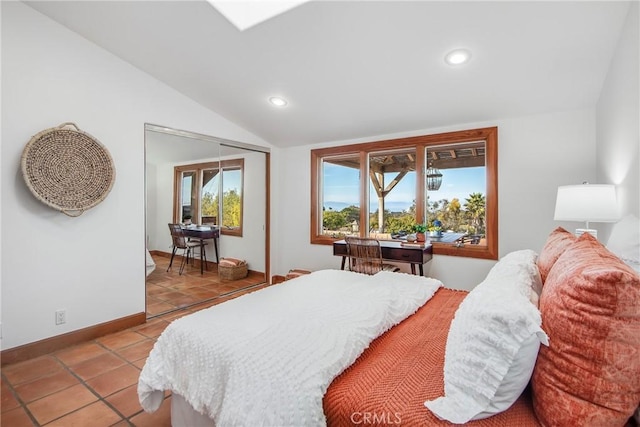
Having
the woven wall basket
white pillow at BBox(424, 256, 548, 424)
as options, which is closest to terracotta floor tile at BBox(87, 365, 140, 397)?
the woven wall basket

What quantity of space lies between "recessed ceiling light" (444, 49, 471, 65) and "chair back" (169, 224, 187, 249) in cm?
320

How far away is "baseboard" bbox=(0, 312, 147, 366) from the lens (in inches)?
90.4

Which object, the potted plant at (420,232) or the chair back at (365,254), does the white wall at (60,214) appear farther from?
the potted plant at (420,232)

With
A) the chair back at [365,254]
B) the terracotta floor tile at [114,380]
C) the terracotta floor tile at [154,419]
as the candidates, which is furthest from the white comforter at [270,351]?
the chair back at [365,254]

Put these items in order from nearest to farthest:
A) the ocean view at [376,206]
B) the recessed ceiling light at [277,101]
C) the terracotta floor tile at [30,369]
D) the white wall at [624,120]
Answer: the white wall at [624,120]
the terracotta floor tile at [30,369]
the recessed ceiling light at [277,101]
the ocean view at [376,206]

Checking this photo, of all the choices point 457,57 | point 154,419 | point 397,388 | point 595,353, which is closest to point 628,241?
point 595,353

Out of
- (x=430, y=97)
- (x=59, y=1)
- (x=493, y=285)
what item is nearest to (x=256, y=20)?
(x=59, y=1)

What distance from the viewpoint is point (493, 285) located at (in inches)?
45.4

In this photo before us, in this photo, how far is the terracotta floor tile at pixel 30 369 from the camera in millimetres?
2105

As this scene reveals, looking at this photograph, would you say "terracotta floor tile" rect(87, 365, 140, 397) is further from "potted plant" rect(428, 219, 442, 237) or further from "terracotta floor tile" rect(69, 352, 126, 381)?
"potted plant" rect(428, 219, 442, 237)

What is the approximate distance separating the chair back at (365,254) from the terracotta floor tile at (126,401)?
93.3 inches

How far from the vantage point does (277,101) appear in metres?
3.35

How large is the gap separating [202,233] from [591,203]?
3727 millimetres

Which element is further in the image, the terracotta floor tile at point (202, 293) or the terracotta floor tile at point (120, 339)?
→ the terracotta floor tile at point (202, 293)
